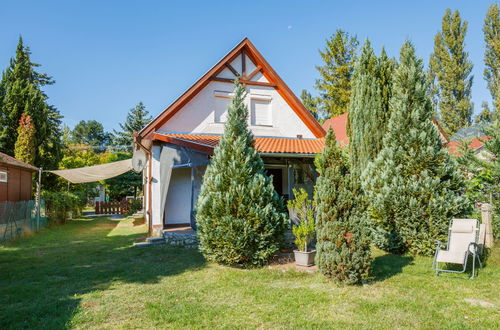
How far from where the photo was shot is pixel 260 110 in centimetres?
1477

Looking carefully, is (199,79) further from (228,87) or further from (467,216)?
(467,216)

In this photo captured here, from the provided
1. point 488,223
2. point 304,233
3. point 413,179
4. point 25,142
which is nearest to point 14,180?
point 25,142

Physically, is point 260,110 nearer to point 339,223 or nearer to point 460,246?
point 339,223

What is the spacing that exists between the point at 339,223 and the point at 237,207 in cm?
247

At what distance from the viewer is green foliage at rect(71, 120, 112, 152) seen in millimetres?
85188

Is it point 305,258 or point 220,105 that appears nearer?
point 305,258

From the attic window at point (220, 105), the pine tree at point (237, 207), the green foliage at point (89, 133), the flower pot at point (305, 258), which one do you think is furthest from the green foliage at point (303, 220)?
the green foliage at point (89, 133)

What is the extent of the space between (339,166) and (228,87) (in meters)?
8.98

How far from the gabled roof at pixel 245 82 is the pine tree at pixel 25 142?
1248 cm

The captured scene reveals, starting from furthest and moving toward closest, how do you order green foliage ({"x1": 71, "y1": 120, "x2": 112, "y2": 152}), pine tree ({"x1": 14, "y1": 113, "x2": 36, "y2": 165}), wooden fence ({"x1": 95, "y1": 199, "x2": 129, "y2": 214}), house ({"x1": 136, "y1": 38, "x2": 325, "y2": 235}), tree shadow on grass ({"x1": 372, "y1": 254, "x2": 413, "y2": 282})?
1. green foliage ({"x1": 71, "y1": 120, "x2": 112, "y2": 152})
2. wooden fence ({"x1": 95, "y1": 199, "x2": 129, "y2": 214})
3. pine tree ({"x1": 14, "y1": 113, "x2": 36, "y2": 165})
4. house ({"x1": 136, "y1": 38, "x2": 325, "y2": 235})
5. tree shadow on grass ({"x1": 372, "y1": 254, "x2": 413, "y2": 282})

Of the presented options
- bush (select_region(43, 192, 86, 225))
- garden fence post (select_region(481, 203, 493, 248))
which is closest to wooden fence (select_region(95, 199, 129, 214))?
bush (select_region(43, 192, 86, 225))

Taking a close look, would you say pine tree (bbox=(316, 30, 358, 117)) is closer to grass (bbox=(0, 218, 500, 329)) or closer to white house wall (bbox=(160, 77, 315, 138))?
white house wall (bbox=(160, 77, 315, 138))

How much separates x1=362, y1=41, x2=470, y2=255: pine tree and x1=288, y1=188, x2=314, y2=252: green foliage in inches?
84.0

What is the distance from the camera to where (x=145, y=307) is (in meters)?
5.17
